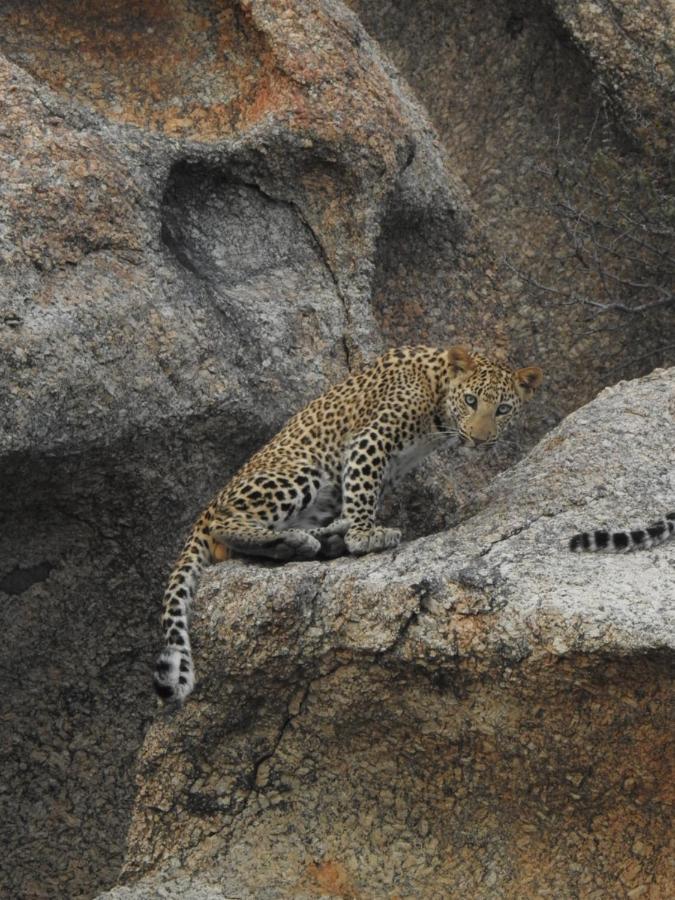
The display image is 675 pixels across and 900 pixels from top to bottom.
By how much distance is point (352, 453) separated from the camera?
32.2 ft

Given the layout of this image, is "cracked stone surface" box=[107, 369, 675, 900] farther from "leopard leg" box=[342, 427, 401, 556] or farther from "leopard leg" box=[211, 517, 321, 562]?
"leopard leg" box=[342, 427, 401, 556]

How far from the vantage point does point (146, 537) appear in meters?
10.2

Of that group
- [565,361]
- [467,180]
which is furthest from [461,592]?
[467,180]

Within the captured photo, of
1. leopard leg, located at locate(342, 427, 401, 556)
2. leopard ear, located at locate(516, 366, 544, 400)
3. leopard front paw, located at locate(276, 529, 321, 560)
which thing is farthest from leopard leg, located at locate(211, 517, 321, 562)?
leopard ear, located at locate(516, 366, 544, 400)

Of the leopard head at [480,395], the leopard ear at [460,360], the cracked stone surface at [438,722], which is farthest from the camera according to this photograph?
the leopard ear at [460,360]

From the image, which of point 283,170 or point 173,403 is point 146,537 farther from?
point 283,170

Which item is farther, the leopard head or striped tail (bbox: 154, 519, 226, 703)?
the leopard head

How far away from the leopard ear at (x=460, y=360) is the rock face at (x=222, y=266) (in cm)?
90

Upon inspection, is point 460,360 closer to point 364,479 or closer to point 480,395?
point 480,395

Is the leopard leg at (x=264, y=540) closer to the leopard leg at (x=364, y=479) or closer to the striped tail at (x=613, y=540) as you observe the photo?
the leopard leg at (x=364, y=479)

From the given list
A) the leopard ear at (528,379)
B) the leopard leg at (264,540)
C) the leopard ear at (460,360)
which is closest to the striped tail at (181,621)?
the leopard leg at (264,540)

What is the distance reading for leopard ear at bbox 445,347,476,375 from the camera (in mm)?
10023

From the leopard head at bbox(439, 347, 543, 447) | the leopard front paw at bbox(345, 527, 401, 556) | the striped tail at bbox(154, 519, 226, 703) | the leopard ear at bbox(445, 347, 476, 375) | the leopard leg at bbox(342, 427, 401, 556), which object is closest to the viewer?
the striped tail at bbox(154, 519, 226, 703)

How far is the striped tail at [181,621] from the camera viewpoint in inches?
333
